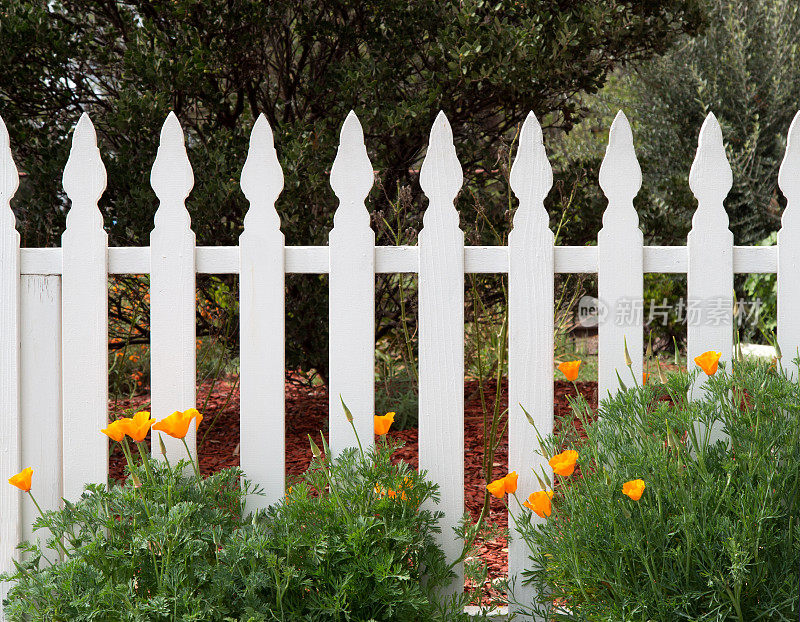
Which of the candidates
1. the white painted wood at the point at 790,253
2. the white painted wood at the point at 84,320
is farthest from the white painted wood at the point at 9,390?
the white painted wood at the point at 790,253

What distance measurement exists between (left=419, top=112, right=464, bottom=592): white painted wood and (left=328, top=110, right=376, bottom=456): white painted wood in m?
0.16

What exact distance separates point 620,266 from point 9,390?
188 cm

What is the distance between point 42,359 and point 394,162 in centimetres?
215

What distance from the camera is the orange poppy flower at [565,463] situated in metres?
1.75

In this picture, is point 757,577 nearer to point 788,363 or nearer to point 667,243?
point 788,363

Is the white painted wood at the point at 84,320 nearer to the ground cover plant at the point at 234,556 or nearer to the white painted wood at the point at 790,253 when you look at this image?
the ground cover plant at the point at 234,556

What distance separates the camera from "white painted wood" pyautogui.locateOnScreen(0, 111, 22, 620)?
6.97 feet

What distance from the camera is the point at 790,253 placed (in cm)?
217

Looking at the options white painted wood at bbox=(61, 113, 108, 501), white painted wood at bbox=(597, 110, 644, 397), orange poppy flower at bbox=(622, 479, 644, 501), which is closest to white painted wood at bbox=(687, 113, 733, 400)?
white painted wood at bbox=(597, 110, 644, 397)

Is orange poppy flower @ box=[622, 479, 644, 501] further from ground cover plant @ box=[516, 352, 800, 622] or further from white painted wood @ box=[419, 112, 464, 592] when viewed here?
white painted wood @ box=[419, 112, 464, 592]

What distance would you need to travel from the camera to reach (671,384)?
194cm

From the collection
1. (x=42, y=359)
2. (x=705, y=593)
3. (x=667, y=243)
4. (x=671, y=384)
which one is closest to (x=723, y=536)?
(x=705, y=593)

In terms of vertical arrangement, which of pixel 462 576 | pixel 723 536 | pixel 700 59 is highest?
pixel 700 59

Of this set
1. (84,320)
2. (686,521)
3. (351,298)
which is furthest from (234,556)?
(686,521)
